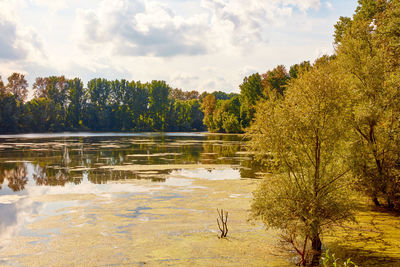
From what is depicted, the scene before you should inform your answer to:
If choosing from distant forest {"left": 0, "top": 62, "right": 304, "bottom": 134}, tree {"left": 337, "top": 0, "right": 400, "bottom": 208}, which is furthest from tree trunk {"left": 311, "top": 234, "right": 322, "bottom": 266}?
distant forest {"left": 0, "top": 62, "right": 304, "bottom": 134}

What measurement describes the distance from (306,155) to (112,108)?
434ft

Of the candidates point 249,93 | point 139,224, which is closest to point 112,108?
point 249,93

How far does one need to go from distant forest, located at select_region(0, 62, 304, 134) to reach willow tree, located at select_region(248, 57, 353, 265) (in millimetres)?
90361

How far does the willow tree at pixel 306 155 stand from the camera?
1041 cm

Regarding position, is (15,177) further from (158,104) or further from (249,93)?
(158,104)

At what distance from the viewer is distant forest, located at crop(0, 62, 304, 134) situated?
10869 centimetres

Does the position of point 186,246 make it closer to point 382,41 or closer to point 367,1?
point 382,41

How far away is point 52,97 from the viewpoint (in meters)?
131

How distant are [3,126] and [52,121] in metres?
19.3

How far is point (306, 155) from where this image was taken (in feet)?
36.7

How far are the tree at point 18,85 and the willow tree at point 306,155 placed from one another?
13385 cm

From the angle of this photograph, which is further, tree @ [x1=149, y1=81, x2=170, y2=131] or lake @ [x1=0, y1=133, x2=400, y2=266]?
tree @ [x1=149, y1=81, x2=170, y2=131]

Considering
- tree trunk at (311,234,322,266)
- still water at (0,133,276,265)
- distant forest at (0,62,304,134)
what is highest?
distant forest at (0,62,304,134)

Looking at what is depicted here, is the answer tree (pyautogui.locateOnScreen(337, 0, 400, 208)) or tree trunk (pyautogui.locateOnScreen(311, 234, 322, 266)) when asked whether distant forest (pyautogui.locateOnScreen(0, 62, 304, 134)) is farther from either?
tree trunk (pyautogui.locateOnScreen(311, 234, 322, 266))
